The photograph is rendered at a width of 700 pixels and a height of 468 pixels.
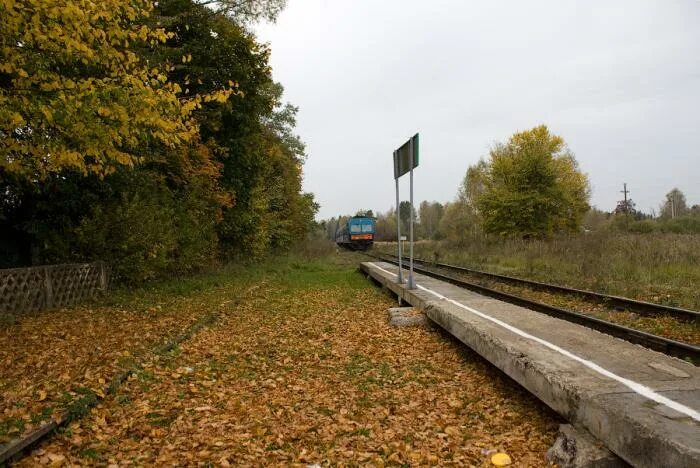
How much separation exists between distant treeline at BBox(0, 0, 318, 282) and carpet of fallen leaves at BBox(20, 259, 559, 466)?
372 cm

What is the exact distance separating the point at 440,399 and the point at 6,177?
33.6 feet

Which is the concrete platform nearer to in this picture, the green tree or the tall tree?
the green tree

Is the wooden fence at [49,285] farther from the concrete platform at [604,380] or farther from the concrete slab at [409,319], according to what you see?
the concrete platform at [604,380]

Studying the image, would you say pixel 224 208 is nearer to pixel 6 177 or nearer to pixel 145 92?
pixel 6 177

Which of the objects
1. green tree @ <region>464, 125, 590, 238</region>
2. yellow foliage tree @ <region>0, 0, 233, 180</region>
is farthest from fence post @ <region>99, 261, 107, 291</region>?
green tree @ <region>464, 125, 590, 238</region>

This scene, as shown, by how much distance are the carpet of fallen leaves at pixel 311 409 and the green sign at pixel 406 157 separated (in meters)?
4.31

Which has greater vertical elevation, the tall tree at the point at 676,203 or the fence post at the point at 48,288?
the tall tree at the point at 676,203

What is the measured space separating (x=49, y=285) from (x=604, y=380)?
10.6m

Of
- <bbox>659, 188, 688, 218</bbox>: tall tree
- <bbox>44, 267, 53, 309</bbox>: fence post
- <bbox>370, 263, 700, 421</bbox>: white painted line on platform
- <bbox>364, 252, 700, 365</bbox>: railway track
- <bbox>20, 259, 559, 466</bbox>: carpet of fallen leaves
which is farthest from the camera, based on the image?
<bbox>659, 188, 688, 218</bbox>: tall tree

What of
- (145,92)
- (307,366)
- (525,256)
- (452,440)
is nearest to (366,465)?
(452,440)

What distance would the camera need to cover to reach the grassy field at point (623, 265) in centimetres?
1271

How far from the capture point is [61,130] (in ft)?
24.3

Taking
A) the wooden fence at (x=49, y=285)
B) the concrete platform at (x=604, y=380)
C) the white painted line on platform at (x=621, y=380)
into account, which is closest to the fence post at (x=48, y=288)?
the wooden fence at (x=49, y=285)

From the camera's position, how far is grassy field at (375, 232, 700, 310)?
1271 centimetres
